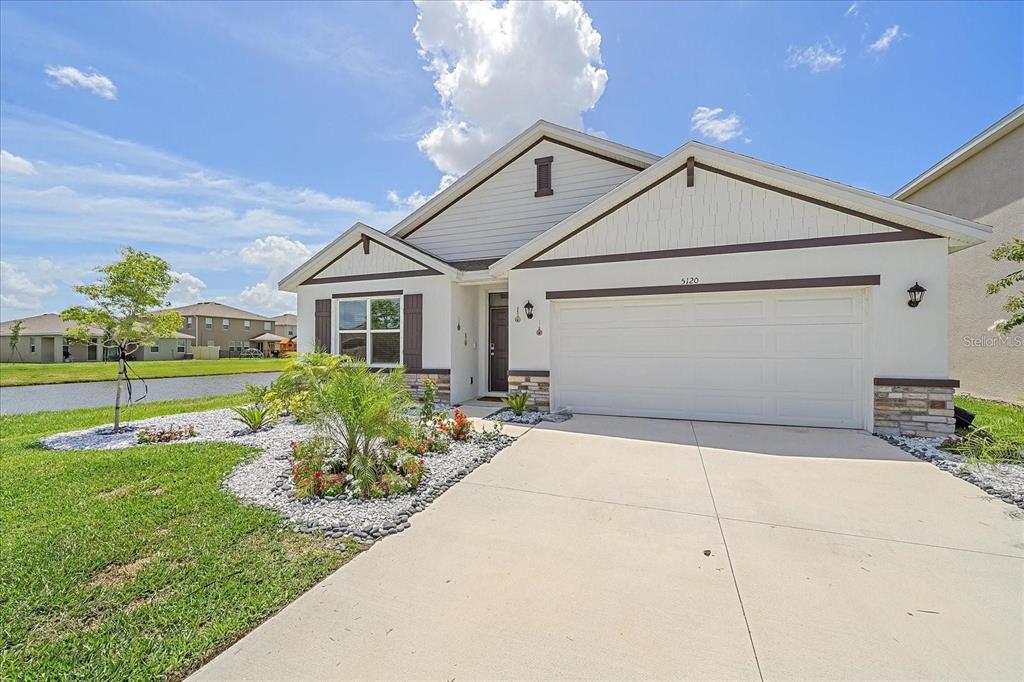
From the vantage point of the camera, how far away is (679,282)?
7707 mm

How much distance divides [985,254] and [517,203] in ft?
37.6

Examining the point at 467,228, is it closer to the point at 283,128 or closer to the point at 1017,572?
the point at 283,128

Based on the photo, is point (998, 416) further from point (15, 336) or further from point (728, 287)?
point (15, 336)

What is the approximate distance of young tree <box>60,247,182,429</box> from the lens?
23.3 ft

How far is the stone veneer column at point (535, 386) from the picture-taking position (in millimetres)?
8688

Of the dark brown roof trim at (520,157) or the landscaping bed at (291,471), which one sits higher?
the dark brown roof trim at (520,157)

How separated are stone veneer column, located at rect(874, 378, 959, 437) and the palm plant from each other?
24.8 ft

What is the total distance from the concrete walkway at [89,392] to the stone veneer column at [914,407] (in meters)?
15.4

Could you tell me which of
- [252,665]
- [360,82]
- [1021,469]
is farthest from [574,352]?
[360,82]

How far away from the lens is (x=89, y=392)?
1391 cm

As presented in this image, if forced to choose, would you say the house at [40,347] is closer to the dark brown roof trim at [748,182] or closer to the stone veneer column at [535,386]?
the stone veneer column at [535,386]

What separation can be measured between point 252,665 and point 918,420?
9.03m

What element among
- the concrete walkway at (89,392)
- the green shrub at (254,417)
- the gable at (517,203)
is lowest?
the concrete walkway at (89,392)

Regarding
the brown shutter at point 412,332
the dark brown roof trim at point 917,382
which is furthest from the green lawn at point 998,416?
the brown shutter at point 412,332
